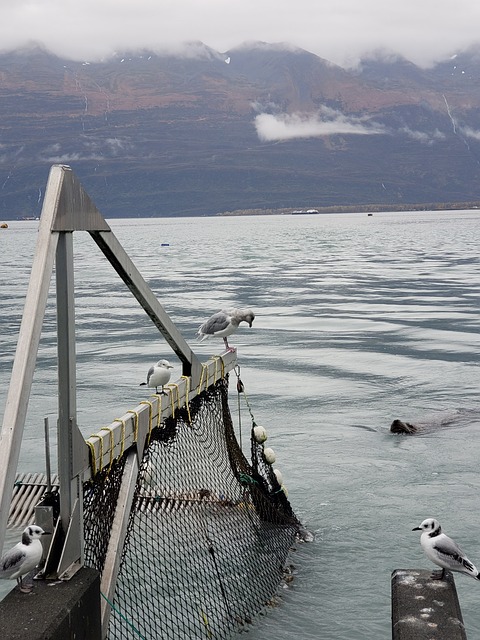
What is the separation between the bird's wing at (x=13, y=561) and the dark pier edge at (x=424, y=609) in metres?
2.34

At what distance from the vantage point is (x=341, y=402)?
18.2 meters

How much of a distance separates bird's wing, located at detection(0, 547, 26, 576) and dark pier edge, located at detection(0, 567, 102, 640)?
0.15m

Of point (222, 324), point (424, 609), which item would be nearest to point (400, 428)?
point (222, 324)

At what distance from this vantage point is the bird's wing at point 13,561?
5059mm

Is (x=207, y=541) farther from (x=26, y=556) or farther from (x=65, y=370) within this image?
(x=65, y=370)

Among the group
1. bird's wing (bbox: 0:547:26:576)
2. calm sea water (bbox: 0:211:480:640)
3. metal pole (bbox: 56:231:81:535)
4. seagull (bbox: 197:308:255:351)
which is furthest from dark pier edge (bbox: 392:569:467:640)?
seagull (bbox: 197:308:255:351)

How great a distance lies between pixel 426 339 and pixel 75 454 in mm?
22176

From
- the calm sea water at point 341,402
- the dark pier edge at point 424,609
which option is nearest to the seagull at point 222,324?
the calm sea water at point 341,402

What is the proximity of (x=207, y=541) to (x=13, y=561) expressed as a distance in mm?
4617

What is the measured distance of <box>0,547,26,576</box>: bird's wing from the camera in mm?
5059

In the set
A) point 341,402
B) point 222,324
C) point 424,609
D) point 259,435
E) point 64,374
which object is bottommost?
point 341,402

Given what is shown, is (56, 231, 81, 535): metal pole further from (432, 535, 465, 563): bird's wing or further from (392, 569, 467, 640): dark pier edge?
(432, 535, 465, 563): bird's wing

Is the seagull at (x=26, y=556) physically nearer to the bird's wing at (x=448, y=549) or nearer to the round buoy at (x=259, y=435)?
the bird's wing at (x=448, y=549)

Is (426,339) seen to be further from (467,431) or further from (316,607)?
(316,607)
